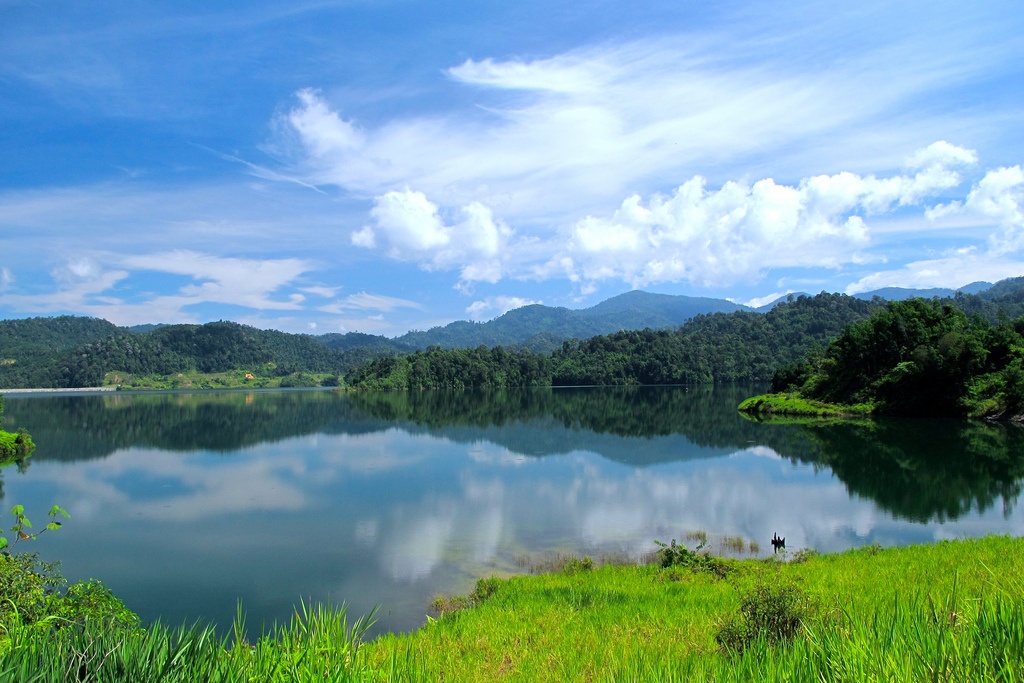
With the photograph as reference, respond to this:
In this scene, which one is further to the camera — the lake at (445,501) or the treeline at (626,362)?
the treeline at (626,362)

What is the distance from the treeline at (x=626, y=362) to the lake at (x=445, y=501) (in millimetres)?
99910

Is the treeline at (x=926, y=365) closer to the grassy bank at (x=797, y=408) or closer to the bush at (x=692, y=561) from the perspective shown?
the grassy bank at (x=797, y=408)

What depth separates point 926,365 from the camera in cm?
5806

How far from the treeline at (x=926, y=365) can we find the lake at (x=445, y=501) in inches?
189

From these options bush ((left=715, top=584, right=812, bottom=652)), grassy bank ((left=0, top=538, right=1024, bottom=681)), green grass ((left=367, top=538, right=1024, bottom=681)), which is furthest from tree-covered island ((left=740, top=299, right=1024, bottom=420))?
bush ((left=715, top=584, right=812, bottom=652))

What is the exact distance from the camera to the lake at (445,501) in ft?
57.3

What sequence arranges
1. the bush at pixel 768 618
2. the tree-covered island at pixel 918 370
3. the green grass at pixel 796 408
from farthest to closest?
1. the green grass at pixel 796 408
2. the tree-covered island at pixel 918 370
3. the bush at pixel 768 618

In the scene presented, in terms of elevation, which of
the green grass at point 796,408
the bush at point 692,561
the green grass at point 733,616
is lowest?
the green grass at point 796,408

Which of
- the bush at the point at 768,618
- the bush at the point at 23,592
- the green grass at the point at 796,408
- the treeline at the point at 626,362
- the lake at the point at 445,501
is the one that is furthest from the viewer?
the treeline at the point at 626,362

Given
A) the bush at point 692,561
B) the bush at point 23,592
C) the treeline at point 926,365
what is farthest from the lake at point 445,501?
the treeline at point 926,365

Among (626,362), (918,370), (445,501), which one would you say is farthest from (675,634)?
(626,362)

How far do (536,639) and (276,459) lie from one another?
37.1 metres

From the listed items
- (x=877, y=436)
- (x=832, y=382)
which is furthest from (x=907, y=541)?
(x=832, y=382)

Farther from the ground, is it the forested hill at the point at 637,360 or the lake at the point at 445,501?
the forested hill at the point at 637,360
